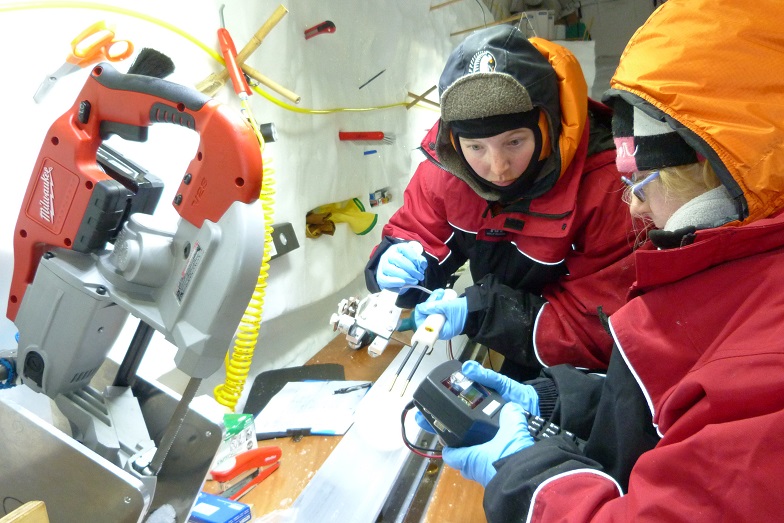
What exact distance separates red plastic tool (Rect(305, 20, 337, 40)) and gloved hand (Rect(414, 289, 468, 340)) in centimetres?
92

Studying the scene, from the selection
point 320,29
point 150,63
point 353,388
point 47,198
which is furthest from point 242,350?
point 320,29

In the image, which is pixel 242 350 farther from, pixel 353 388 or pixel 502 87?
pixel 502 87

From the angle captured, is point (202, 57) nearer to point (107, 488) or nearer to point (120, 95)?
point (120, 95)

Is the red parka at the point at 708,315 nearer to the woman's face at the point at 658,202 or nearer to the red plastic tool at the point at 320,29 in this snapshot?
the woman's face at the point at 658,202

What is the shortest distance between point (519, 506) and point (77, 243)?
761mm

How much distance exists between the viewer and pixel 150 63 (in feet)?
2.41

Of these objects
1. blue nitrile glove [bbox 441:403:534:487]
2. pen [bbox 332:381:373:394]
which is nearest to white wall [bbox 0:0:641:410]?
pen [bbox 332:381:373:394]

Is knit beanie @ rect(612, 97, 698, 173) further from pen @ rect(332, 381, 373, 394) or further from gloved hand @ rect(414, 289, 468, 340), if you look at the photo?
pen @ rect(332, 381, 373, 394)

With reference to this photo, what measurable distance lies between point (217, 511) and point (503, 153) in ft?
3.21

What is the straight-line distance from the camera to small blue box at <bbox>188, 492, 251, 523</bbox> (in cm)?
94

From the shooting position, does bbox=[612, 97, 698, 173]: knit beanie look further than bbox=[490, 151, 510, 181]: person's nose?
No

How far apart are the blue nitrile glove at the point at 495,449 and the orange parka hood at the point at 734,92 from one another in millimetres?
523

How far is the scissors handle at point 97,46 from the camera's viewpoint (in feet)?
2.50

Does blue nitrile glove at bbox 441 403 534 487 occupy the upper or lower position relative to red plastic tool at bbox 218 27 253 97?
lower
